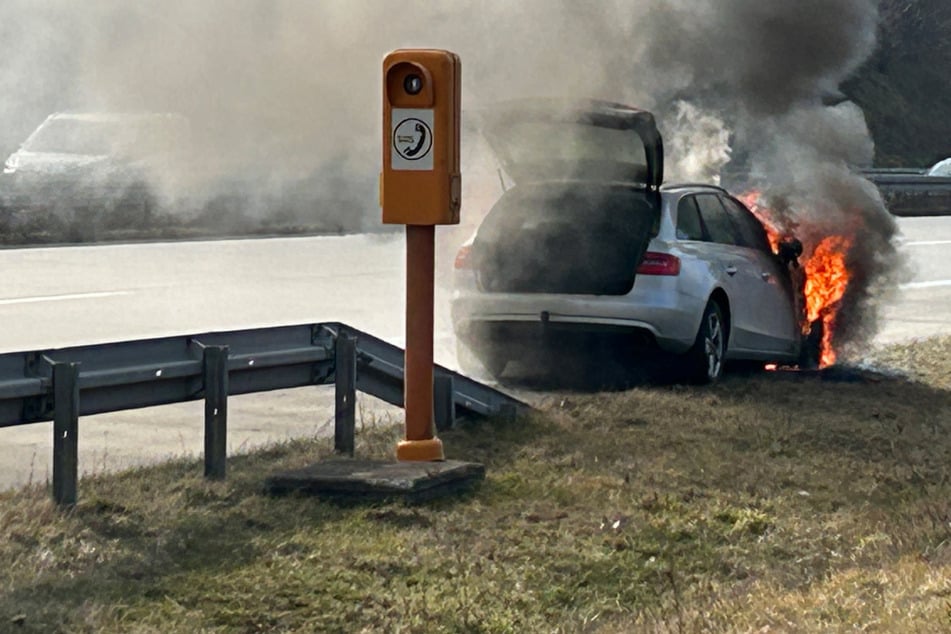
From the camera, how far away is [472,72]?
1266cm

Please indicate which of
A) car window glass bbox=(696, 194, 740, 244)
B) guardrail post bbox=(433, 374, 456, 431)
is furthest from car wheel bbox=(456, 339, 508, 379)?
guardrail post bbox=(433, 374, 456, 431)

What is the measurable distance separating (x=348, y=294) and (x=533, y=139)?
6.80 meters

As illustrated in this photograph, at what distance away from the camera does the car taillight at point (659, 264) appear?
11.3 m

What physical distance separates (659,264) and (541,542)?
184 inches

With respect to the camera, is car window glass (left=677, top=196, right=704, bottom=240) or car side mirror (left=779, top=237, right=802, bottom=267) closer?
car window glass (left=677, top=196, right=704, bottom=240)

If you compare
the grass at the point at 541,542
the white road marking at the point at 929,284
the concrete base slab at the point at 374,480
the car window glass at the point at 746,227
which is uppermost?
the car window glass at the point at 746,227

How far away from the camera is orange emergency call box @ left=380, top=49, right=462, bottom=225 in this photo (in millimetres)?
7758

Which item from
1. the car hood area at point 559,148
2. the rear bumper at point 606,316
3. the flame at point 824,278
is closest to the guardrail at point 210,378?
the rear bumper at point 606,316

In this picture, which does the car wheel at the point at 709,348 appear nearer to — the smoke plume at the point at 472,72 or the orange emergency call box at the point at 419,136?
the smoke plume at the point at 472,72

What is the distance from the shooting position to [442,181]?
780 centimetres

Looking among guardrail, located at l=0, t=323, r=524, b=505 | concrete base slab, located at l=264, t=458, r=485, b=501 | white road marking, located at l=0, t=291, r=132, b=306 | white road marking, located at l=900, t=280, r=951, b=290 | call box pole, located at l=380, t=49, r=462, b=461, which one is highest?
call box pole, located at l=380, t=49, r=462, b=461

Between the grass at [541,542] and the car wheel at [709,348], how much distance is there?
167cm

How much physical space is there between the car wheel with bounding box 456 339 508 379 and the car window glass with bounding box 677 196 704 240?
56.6 inches

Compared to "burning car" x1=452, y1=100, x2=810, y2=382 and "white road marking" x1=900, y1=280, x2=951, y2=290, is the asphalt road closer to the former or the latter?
"white road marking" x1=900, y1=280, x2=951, y2=290
